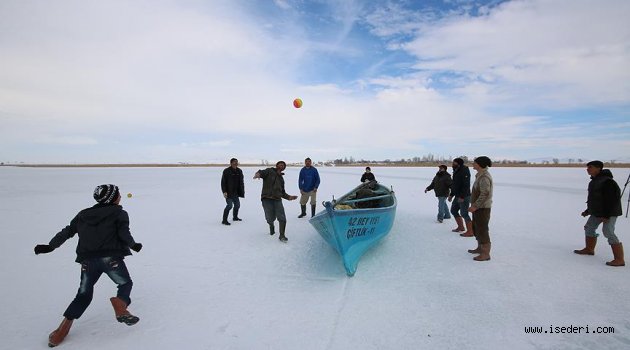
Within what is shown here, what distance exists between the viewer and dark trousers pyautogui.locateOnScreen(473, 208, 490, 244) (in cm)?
517

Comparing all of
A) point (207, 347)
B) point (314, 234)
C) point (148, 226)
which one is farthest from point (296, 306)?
point (148, 226)

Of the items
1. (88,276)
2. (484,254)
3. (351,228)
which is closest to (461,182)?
(484,254)

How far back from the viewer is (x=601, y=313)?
11.7 feet

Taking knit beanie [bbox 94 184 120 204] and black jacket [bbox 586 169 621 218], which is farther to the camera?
black jacket [bbox 586 169 621 218]

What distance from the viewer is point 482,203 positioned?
508 cm

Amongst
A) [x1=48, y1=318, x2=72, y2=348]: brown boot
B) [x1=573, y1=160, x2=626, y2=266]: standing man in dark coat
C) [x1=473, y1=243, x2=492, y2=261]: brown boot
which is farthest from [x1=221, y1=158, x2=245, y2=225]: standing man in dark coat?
[x1=573, y1=160, x2=626, y2=266]: standing man in dark coat

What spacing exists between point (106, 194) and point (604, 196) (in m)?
6.95

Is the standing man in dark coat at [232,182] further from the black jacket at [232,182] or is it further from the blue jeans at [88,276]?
the blue jeans at [88,276]

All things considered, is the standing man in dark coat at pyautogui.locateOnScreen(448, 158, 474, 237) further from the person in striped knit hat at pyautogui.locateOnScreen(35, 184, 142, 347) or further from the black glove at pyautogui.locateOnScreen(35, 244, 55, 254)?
the black glove at pyautogui.locateOnScreen(35, 244, 55, 254)

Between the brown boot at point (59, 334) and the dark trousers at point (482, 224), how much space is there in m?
5.76

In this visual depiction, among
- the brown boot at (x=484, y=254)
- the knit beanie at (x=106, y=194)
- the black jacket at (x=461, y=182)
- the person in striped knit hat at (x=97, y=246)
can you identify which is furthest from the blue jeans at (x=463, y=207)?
the knit beanie at (x=106, y=194)

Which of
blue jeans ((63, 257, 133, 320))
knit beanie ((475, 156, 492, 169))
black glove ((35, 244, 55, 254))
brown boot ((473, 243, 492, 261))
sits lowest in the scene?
brown boot ((473, 243, 492, 261))

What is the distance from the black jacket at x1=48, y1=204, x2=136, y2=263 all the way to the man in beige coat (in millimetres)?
5075

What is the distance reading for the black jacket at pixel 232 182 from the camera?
8008mm
